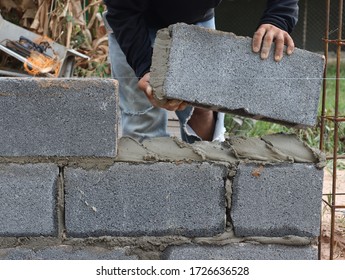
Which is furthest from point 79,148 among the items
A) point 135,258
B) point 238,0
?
point 238,0

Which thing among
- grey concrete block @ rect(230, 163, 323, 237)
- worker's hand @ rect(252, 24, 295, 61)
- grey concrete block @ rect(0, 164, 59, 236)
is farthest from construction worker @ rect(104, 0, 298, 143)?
grey concrete block @ rect(0, 164, 59, 236)

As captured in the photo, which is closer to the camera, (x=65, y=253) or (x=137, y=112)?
(x=65, y=253)

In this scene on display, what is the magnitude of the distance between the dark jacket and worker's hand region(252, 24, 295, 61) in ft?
0.67

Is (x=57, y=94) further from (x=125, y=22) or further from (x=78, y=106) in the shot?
(x=125, y=22)

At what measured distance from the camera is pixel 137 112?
3.51m

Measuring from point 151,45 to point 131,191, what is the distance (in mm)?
814

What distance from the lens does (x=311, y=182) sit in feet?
9.39

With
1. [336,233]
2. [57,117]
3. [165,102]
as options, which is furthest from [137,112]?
[336,233]

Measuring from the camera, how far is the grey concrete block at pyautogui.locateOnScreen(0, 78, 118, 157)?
2713 mm

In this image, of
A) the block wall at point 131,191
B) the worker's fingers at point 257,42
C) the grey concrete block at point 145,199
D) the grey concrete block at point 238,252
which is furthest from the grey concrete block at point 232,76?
the grey concrete block at point 238,252

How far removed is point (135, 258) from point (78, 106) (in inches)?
27.1

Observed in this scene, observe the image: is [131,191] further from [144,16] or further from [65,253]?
[144,16]

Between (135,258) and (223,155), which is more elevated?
(223,155)

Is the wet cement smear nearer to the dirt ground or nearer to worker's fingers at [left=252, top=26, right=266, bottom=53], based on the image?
worker's fingers at [left=252, top=26, right=266, bottom=53]
